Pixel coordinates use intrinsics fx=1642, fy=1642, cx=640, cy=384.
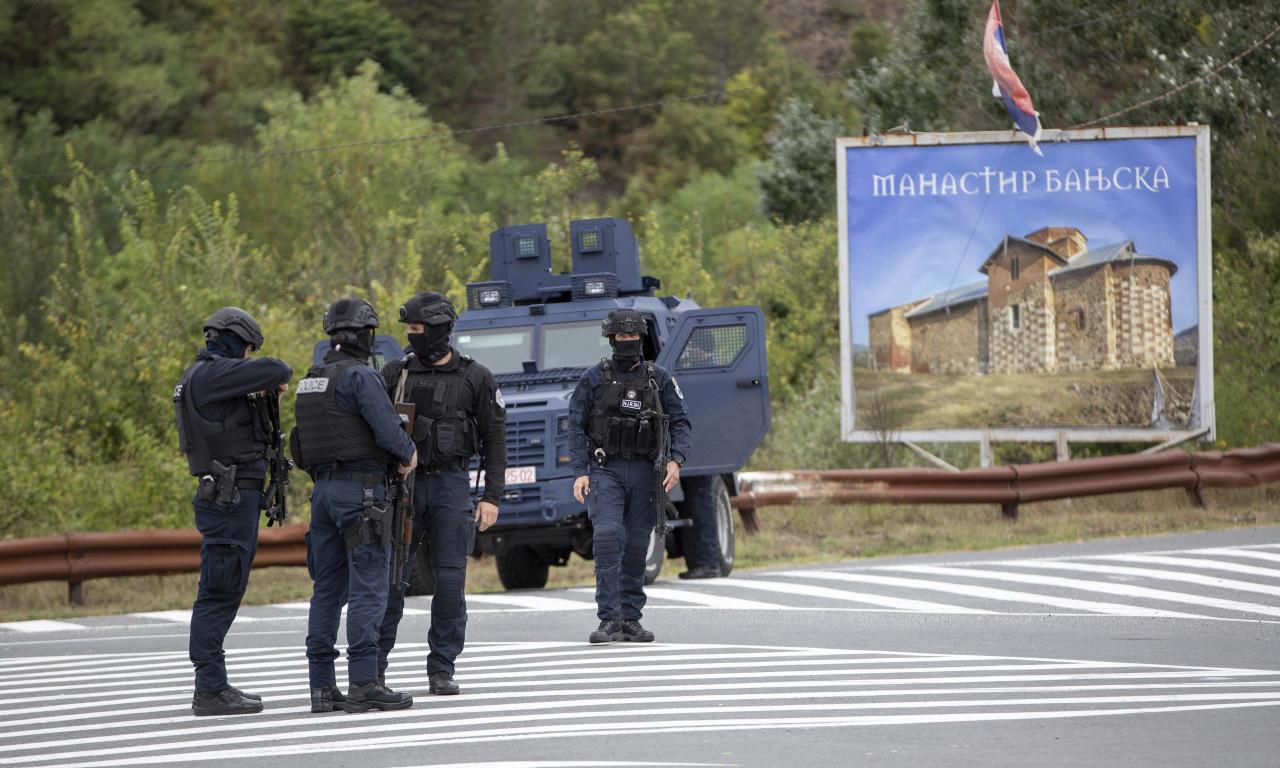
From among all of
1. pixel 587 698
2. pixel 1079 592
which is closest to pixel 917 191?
pixel 1079 592

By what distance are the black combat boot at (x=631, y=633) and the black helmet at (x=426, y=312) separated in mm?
2715

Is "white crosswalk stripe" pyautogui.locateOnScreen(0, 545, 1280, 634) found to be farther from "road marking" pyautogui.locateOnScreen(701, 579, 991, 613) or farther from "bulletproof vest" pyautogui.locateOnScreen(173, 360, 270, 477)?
"bulletproof vest" pyautogui.locateOnScreen(173, 360, 270, 477)

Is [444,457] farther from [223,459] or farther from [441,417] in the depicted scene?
[223,459]

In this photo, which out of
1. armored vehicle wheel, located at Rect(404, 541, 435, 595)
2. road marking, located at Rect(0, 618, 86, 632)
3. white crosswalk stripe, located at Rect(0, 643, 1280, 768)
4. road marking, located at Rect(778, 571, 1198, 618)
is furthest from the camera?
armored vehicle wheel, located at Rect(404, 541, 435, 595)

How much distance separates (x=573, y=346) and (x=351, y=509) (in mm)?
6625

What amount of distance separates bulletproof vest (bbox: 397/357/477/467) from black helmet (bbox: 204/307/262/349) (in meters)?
0.82

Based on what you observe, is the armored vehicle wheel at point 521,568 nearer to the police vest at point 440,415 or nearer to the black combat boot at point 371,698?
the police vest at point 440,415

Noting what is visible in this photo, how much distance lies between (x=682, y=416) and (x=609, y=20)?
10079 cm

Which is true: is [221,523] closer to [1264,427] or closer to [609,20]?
[1264,427]

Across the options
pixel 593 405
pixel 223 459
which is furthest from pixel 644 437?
pixel 223 459

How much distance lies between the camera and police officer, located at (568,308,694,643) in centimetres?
1070

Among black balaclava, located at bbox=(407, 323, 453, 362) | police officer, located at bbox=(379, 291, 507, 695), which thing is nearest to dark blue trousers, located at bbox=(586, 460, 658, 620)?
police officer, located at bbox=(379, 291, 507, 695)

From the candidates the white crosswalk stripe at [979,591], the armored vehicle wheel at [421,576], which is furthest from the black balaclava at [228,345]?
the armored vehicle wheel at [421,576]

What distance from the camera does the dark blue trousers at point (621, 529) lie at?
10648mm
